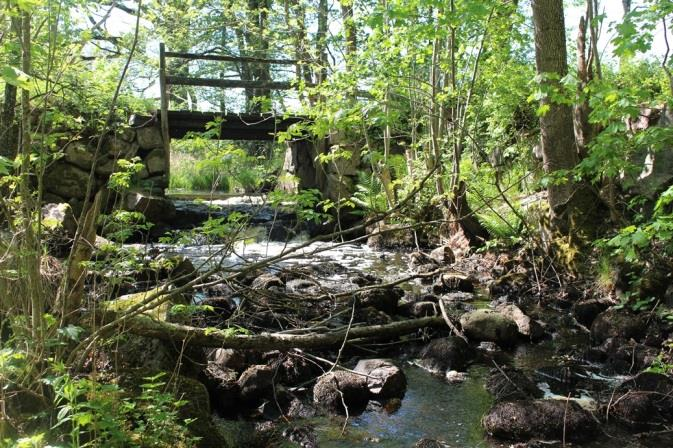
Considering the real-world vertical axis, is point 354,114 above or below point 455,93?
below

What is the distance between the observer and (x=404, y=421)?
4508 mm

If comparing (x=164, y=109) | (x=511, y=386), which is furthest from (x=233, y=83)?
(x=511, y=386)

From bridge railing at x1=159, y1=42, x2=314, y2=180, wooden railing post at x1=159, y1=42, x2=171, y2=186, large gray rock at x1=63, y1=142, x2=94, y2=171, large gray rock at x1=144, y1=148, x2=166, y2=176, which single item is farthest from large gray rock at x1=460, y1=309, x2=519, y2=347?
large gray rock at x1=144, y1=148, x2=166, y2=176

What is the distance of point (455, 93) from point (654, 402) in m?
6.08

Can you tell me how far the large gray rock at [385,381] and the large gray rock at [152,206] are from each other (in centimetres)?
948

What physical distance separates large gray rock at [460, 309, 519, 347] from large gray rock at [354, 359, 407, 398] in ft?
4.78

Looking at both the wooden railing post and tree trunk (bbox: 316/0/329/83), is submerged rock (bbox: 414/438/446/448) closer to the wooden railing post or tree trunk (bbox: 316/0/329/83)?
tree trunk (bbox: 316/0/329/83)

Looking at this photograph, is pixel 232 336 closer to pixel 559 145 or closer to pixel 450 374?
pixel 450 374

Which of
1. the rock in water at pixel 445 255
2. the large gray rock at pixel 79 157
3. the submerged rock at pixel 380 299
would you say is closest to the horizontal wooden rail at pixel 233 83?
the large gray rock at pixel 79 157

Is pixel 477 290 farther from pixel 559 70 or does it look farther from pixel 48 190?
pixel 48 190

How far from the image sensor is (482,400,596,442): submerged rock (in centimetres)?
410

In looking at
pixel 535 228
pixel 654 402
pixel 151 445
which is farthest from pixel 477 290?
pixel 151 445

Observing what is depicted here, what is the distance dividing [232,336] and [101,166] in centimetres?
1101

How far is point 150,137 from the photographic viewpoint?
15047 millimetres
